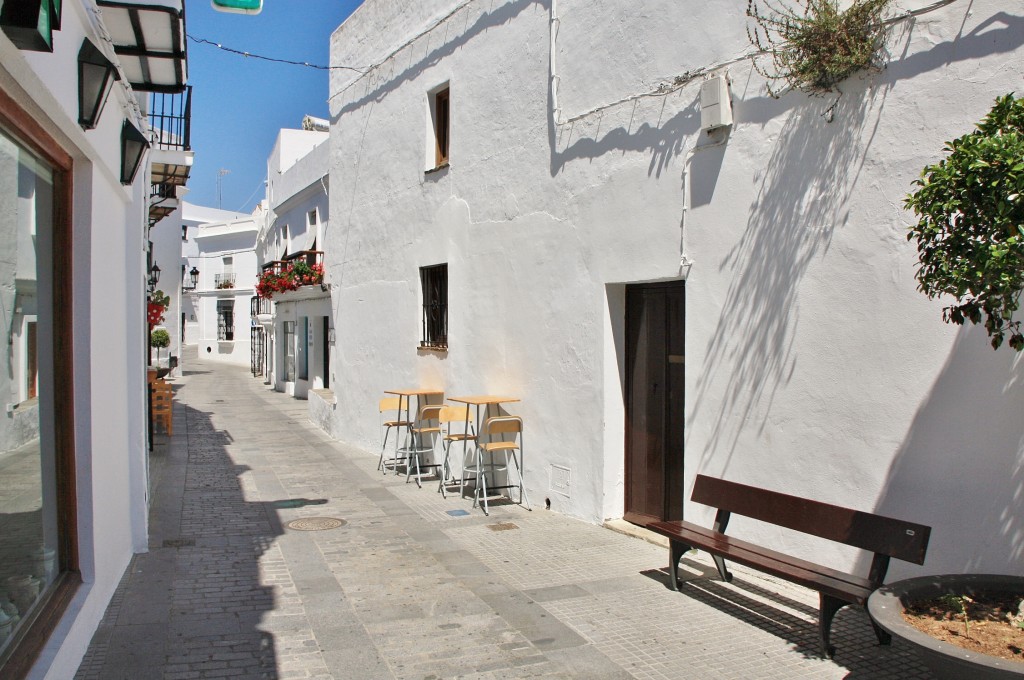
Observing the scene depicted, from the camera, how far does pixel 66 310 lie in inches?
189

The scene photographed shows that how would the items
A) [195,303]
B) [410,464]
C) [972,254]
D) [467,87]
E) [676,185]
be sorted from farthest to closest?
1. [195,303]
2. [410,464]
3. [467,87]
4. [676,185]
5. [972,254]

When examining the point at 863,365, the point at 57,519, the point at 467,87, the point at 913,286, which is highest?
the point at 467,87

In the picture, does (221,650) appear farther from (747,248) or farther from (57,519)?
(747,248)

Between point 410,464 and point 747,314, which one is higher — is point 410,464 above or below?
below

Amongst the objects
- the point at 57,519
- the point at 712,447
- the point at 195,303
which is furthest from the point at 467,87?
the point at 195,303

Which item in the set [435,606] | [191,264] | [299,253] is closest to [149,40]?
[435,606]

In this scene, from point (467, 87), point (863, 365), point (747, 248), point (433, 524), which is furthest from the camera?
point (467, 87)

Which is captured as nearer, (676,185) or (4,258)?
(4,258)

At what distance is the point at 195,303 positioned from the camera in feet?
154

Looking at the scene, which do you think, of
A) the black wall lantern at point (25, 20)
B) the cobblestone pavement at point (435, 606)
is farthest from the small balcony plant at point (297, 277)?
the black wall lantern at point (25, 20)

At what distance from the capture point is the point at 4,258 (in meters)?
3.71

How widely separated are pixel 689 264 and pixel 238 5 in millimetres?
3987

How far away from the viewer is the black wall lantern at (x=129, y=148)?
599cm

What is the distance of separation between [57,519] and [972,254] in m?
4.82
